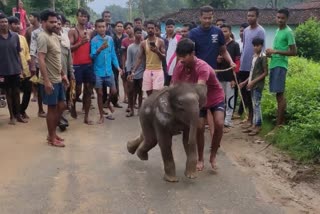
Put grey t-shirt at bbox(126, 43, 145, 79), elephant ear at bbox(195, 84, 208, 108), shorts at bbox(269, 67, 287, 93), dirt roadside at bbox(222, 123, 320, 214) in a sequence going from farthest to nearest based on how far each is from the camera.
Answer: grey t-shirt at bbox(126, 43, 145, 79) < shorts at bbox(269, 67, 287, 93) < elephant ear at bbox(195, 84, 208, 108) < dirt roadside at bbox(222, 123, 320, 214)

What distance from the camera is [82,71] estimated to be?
8.24 meters

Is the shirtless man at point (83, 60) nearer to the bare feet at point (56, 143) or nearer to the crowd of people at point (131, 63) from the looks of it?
the crowd of people at point (131, 63)

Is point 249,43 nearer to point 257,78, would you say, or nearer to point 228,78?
point 228,78

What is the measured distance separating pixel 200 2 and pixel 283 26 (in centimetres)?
3671

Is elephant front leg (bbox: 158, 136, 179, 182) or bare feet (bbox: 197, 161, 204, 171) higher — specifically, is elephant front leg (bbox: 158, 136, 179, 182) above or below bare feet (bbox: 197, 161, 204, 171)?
above

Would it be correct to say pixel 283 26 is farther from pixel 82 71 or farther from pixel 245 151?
pixel 82 71

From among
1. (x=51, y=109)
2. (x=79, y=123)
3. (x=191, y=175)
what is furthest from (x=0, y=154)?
(x=191, y=175)

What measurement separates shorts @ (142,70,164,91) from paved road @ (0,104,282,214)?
177cm

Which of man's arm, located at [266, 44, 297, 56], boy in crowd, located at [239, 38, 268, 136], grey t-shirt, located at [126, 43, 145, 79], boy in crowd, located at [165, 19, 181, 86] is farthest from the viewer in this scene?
grey t-shirt, located at [126, 43, 145, 79]

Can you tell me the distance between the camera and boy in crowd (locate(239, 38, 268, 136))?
24.0ft

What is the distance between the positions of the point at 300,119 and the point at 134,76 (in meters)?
3.37

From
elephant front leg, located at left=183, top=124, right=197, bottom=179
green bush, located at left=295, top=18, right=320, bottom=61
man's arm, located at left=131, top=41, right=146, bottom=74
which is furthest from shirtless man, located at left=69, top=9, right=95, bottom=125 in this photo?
green bush, located at left=295, top=18, right=320, bottom=61

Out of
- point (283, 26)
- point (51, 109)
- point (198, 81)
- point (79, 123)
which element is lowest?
point (79, 123)

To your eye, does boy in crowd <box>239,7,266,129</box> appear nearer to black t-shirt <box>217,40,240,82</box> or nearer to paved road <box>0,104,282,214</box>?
black t-shirt <box>217,40,240,82</box>
